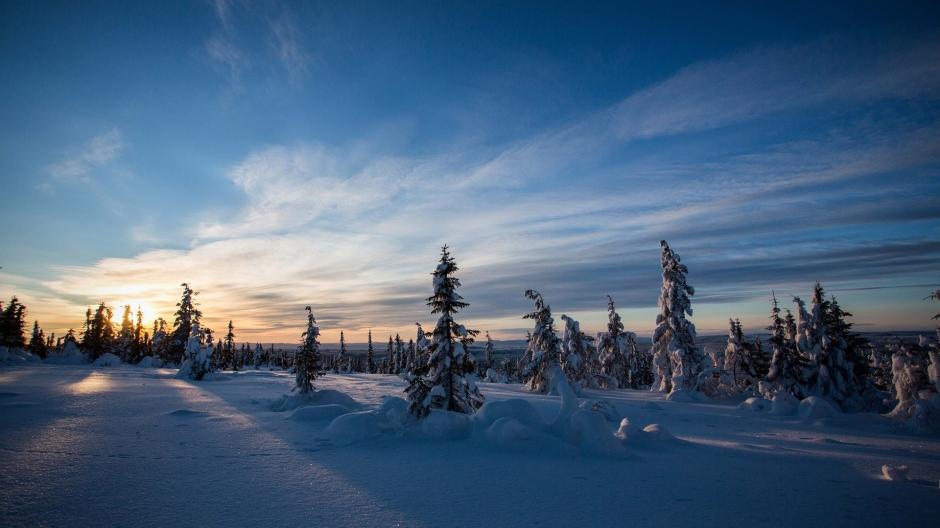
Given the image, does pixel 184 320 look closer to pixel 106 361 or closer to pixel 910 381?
pixel 106 361

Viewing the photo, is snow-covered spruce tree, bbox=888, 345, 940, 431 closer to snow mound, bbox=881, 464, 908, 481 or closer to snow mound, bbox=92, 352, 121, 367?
snow mound, bbox=881, 464, 908, 481

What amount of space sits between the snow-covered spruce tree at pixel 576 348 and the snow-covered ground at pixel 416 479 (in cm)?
2188

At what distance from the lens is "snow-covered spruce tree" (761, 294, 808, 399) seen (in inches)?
1152

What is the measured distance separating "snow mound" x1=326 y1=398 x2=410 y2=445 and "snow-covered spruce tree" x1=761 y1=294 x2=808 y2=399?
31.5m

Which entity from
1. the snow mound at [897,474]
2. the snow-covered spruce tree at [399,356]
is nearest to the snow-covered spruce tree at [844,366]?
the snow mound at [897,474]

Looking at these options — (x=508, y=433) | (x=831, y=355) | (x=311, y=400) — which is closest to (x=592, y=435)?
(x=508, y=433)

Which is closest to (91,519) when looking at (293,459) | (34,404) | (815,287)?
(293,459)

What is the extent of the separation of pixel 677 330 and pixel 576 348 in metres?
8.98

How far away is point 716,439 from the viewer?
12.5 m

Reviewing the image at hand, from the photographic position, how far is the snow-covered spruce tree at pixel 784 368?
29.3 m

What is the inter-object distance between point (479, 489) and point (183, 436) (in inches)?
346

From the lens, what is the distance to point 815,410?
19359 mm

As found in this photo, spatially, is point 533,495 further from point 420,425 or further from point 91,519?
point 91,519

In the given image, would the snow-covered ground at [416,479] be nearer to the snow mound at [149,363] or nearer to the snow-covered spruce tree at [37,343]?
the snow mound at [149,363]
